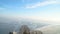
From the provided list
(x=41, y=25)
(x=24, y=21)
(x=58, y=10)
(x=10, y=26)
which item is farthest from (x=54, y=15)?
(x=10, y=26)

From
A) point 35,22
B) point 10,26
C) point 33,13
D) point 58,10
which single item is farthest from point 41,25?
point 10,26

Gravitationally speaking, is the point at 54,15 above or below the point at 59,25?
above

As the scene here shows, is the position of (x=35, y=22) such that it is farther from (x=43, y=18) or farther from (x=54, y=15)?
(x=54, y=15)

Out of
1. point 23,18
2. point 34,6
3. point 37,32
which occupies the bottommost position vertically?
point 37,32

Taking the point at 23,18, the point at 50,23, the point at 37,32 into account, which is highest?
the point at 23,18

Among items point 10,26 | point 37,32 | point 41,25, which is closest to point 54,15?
point 41,25

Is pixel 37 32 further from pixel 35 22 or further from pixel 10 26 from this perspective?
pixel 10 26

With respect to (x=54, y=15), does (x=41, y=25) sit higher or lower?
lower

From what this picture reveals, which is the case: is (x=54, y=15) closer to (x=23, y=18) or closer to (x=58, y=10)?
(x=58, y=10)
